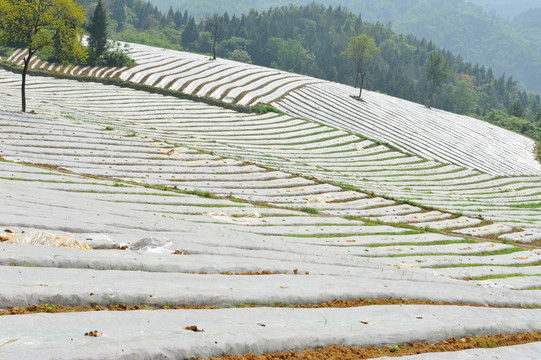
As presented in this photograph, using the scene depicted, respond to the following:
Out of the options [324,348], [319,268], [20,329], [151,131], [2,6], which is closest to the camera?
[20,329]

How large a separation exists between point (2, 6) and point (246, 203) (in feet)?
66.7

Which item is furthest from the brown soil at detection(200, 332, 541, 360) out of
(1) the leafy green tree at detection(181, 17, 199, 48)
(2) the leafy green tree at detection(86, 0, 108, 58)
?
(1) the leafy green tree at detection(181, 17, 199, 48)

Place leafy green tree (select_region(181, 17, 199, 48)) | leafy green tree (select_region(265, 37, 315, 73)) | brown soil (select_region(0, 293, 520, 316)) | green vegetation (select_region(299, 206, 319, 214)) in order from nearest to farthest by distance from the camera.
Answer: brown soil (select_region(0, 293, 520, 316)) → green vegetation (select_region(299, 206, 319, 214)) → leafy green tree (select_region(181, 17, 199, 48)) → leafy green tree (select_region(265, 37, 315, 73))

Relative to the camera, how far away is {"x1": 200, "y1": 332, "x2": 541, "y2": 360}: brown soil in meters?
8.95

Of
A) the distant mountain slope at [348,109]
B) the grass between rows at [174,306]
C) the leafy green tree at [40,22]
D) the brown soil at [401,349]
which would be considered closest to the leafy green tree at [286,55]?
the distant mountain slope at [348,109]

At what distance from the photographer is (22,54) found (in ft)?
230

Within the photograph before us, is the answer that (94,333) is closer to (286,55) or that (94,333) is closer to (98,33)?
(98,33)

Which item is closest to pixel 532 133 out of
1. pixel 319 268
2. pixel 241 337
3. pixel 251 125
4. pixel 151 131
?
pixel 251 125

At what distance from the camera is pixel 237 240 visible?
1702 cm

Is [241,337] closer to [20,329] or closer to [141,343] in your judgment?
[141,343]

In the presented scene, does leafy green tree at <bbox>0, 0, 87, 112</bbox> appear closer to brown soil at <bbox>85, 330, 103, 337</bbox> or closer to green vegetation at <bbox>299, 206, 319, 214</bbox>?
green vegetation at <bbox>299, 206, 319, 214</bbox>

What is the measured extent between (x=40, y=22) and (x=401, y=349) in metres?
32.8

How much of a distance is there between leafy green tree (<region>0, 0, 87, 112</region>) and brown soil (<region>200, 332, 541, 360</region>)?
3042 centimetres

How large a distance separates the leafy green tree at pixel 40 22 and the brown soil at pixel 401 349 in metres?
30.4
